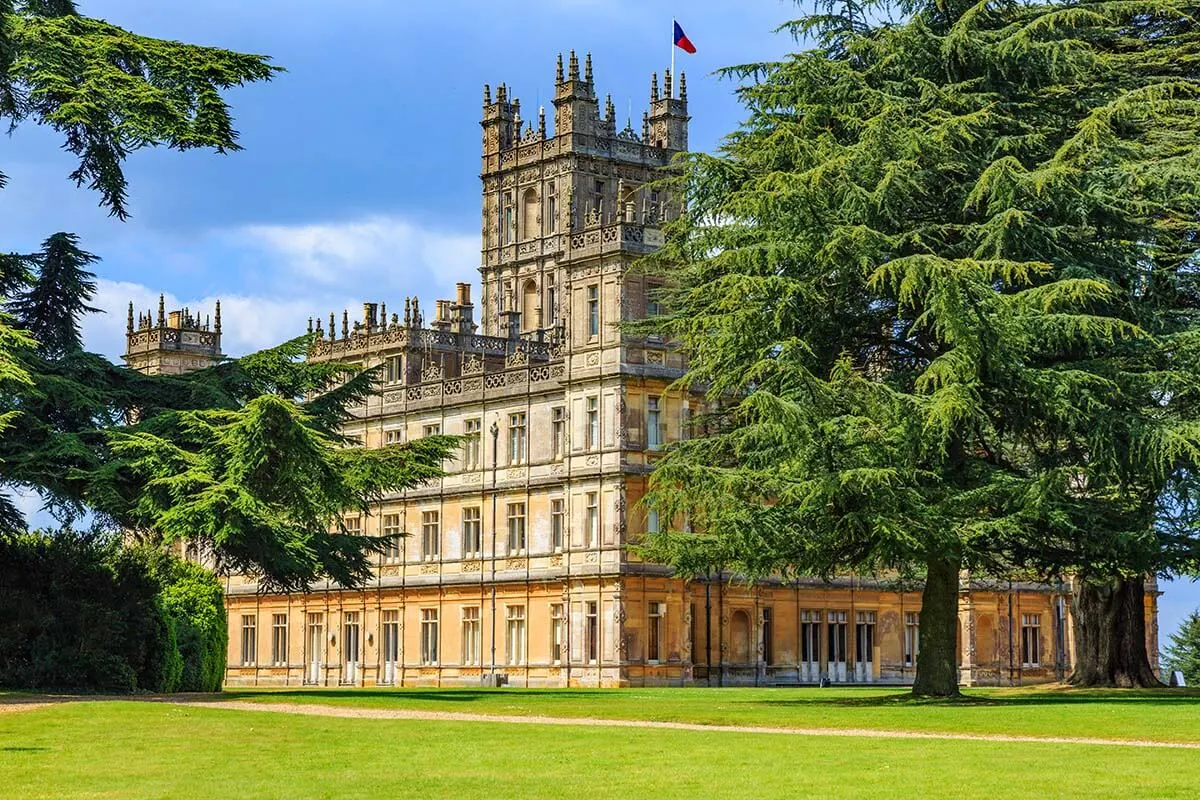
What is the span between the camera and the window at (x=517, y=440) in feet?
195

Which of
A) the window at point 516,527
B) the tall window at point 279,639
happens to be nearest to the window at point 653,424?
the window at point 516,527

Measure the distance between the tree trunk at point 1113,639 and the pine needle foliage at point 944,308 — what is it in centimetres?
656

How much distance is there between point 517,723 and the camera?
25359 millimetres

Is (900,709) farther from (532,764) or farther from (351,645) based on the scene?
(351,645)

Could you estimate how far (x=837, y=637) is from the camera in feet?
201

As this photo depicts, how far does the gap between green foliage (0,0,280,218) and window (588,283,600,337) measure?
70.4 ft

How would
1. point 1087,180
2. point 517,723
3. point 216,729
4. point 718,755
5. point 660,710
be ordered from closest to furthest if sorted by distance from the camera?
1. point 718,755
2. point 216,729
3. point 517,723
4. point 660,710
5. point 1087,180

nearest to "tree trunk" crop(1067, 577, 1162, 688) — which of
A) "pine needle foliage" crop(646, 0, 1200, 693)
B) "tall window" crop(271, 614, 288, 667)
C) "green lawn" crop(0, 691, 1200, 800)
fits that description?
"pine needle foliage" crop(646, 0, 1200, 693)

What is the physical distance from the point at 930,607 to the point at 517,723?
472 inches

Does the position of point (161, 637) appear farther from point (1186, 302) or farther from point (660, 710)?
point (1186, 302)

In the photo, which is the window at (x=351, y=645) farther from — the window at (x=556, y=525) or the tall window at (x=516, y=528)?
the window at (x=556, y=525)

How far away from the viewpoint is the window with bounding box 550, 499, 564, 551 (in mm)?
57719

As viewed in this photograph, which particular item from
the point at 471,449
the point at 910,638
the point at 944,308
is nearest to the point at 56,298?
the point at 944,308

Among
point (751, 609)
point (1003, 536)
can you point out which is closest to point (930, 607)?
point (1003, 536)
